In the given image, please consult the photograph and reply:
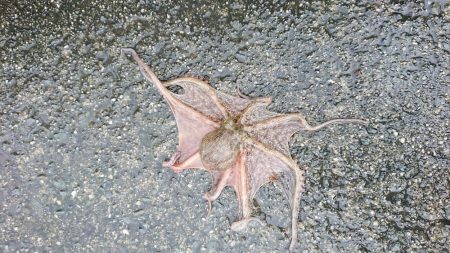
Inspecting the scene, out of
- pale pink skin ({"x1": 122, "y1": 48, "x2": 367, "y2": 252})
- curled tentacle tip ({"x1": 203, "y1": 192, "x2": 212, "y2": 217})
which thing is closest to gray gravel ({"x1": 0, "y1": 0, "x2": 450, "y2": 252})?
curled tentacle tip ({"x1": 203, "y1": 192, "x2": 212, "y2": 217})

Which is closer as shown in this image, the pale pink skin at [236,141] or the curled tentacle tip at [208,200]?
the pale pink skin at [236,141]

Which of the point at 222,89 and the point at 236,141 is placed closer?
the point at 236,141

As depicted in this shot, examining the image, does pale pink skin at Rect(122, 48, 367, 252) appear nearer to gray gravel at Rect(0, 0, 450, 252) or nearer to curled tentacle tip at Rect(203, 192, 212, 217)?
curled tentacle tip at Rect(203, 192, 212, 217)

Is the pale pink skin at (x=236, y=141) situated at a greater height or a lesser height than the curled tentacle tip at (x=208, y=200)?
greater

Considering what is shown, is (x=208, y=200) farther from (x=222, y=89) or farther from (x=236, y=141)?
(x=222, y=89)

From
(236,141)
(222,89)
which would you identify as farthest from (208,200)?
(222,89)

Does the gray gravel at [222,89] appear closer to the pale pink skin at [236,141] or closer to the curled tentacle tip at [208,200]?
the curled tentacle tip at [208,200]

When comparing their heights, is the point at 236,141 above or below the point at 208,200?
above

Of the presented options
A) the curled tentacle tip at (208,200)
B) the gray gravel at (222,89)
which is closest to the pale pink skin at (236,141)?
the curled tentacle tip at (208,200)
